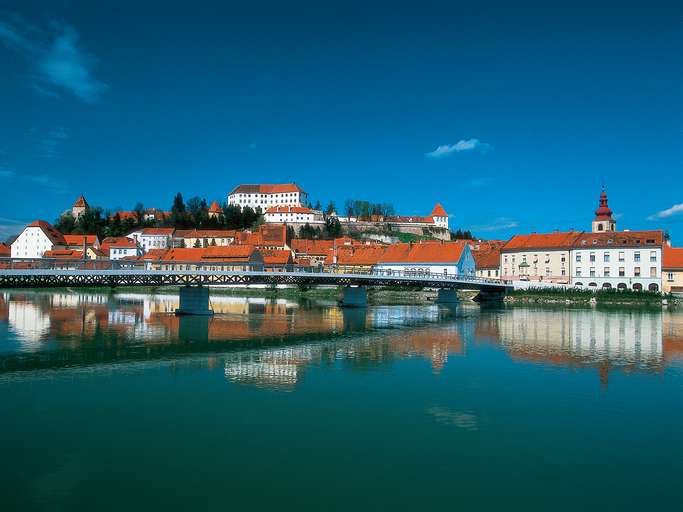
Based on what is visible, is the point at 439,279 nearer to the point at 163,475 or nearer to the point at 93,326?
the point at 93,326

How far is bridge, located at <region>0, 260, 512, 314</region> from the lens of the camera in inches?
1321

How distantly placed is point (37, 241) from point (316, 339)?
97.5m

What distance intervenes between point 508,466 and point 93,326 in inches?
1255

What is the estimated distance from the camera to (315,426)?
1488 centimetres

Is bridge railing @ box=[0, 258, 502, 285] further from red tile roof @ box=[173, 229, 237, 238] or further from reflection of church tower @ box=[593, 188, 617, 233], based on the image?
red tile roof @ box=[173, 229, 237, 238]

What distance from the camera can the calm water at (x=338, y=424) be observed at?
35.7 feet

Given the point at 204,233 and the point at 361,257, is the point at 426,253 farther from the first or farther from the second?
the point at 204,233

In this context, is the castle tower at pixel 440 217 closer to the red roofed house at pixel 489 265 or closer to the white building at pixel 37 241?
the red roofed house at pixel 489 265

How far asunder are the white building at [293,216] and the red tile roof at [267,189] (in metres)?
16.7

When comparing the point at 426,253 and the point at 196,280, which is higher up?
the point at 426,253

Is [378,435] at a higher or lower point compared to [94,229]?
lower

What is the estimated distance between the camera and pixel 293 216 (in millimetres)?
135000

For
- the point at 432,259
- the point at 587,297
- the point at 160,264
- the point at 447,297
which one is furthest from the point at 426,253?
the point at 160,264

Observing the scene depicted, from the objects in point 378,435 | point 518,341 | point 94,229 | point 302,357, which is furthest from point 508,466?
point 94,229
